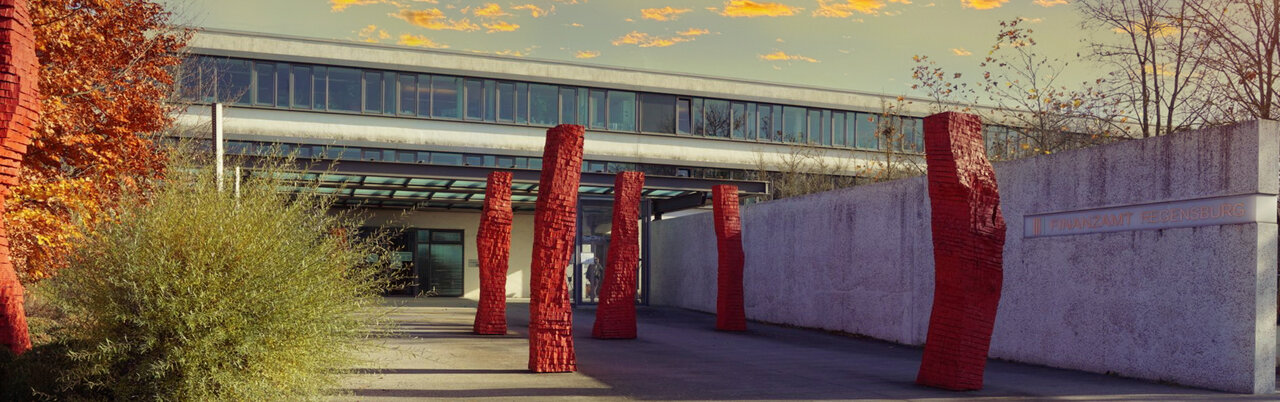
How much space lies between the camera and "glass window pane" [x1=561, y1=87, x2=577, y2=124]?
40156 millimetres

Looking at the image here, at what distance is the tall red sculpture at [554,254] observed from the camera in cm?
1227

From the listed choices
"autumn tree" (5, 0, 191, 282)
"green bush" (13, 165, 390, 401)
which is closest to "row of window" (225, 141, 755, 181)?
"autumn tree" (5, 0, 191, 282)

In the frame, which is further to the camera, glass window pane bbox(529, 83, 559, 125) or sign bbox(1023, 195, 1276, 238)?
glass window pane bbox(529, 83, 559, 125)

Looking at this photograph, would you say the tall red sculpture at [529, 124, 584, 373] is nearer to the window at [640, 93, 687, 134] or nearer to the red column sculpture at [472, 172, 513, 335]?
the red column sculpture at [472, 172, 513, 335]

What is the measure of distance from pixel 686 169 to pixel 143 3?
27.5 m

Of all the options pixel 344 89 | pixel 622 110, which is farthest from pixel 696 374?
pixel 622 110

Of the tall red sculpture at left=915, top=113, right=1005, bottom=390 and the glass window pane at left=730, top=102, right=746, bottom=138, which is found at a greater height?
the glass window pane at left=730, top=102, right=746, bottom=138

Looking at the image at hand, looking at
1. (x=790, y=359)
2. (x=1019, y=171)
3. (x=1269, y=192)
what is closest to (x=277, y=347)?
(x=790, y=359)

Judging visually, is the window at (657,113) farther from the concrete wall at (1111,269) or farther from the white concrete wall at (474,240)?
the concrete wall at (1111,269)

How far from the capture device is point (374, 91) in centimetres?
3769

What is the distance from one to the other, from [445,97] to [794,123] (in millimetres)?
14208

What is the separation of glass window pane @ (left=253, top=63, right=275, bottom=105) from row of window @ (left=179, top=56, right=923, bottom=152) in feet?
0.11

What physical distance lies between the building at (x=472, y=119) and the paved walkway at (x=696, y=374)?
40.0 feet

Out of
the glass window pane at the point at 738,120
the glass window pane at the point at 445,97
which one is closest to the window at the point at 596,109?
the glass window pane at the point at 445,97
